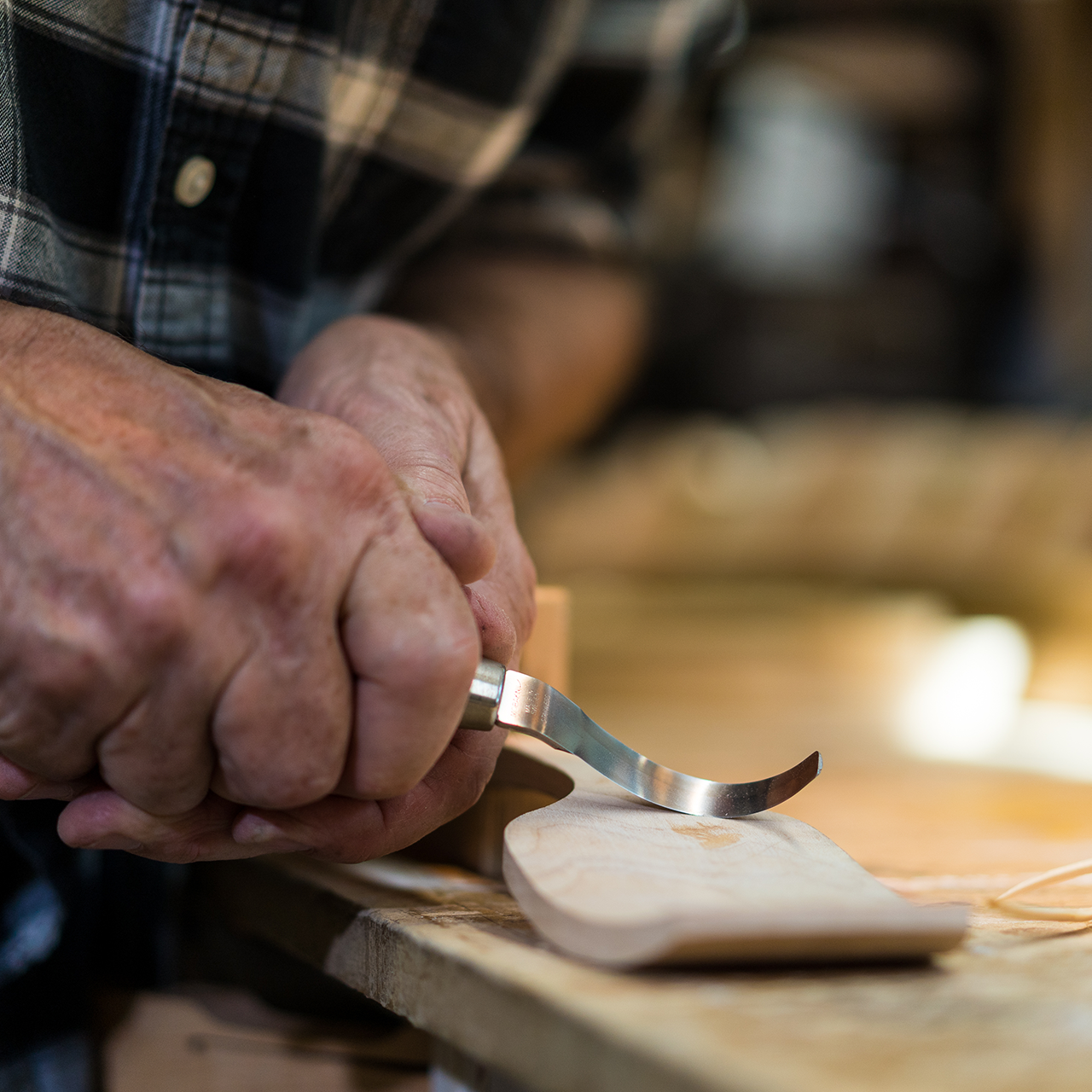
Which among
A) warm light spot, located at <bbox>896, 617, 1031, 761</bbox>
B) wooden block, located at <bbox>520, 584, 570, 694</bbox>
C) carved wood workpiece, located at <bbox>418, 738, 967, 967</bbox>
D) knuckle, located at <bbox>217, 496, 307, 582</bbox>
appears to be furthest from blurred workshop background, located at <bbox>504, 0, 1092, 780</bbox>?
knuckle, located at <bbox>217, 496, 307, 582</bbox>

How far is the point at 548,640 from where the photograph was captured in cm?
55

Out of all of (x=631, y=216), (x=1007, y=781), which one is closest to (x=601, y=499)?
(x=631, y=216)

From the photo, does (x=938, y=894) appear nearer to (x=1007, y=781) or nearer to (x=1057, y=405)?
(x=1007, y=781)

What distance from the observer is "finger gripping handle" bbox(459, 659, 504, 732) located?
0.38 m

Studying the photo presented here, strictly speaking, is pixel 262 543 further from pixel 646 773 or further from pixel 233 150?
pixel 233 150

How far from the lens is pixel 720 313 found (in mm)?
2711

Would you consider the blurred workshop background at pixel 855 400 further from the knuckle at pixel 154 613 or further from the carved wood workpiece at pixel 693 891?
the knuckle at pixel 154 613

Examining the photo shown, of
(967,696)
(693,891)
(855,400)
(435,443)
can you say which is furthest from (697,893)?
(855,400)

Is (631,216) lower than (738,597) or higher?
higher

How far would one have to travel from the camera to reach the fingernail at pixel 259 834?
14.7 inches

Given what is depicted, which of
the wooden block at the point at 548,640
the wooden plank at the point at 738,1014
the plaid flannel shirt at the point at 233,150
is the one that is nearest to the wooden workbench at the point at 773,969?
the wooden plank at the point at 738,1014

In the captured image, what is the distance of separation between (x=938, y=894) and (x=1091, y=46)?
2531 millimetres

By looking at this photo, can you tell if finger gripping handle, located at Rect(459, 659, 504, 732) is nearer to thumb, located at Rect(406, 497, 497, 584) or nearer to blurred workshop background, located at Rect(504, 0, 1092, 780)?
thumb, located at Rect(406, 497, 497, 584)

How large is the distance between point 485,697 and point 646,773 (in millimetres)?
95
